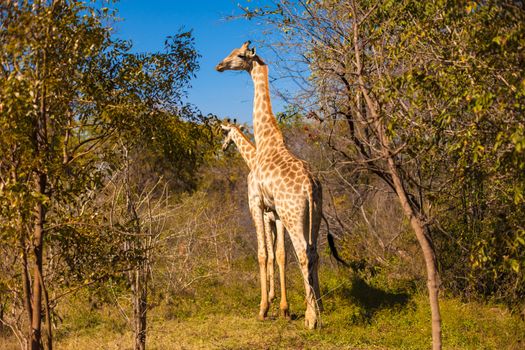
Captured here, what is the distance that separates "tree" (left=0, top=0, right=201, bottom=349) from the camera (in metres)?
5.08

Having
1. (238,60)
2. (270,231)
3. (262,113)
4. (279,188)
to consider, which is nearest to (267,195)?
(279,188)

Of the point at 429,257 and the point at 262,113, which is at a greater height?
the point at 262,113

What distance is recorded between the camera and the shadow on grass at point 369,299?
1073cm

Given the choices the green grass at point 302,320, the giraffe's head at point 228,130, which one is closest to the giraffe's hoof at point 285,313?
the green grass at point 302,320

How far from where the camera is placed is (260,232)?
10711 millimetres

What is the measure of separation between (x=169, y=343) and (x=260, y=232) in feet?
7.93

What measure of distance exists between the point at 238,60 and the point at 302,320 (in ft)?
15.8

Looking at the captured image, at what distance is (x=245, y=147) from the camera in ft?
38.2

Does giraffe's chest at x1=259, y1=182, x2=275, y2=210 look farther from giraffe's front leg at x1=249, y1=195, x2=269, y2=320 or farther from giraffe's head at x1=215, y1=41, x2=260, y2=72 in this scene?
giraffe's head at x1=215, y1=41, x2=260, y2=72

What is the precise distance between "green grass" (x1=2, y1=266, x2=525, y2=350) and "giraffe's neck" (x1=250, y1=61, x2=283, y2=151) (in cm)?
288

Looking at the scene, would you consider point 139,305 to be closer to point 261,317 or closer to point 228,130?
point 261,317

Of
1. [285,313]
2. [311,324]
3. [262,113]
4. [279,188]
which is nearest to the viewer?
[311,324]

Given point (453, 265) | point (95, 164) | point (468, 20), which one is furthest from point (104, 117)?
point (453, 265)

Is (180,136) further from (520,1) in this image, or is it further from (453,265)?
(453,265)
